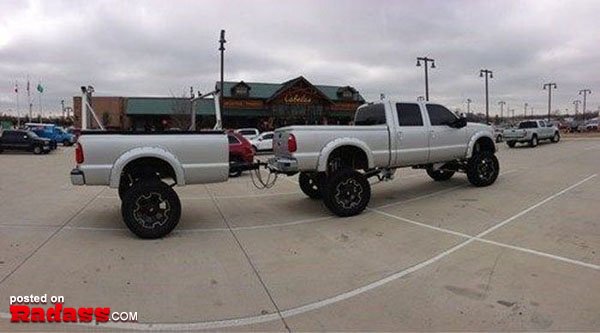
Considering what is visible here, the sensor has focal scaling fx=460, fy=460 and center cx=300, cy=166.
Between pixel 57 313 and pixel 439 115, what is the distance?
880 centimetres

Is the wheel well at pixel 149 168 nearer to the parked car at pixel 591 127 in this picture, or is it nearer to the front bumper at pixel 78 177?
the front bumper at pixel 78 177

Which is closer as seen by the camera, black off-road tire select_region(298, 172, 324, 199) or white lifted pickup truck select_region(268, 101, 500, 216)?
white lifted pickup truck select_region(268, 101, 500, 216)

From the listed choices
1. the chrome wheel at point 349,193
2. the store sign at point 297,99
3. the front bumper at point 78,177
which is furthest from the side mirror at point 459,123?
the store sign at point 297,99

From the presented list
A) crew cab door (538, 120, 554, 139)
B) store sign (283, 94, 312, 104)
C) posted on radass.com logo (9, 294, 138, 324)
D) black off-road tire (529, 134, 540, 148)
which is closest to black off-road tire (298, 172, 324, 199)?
posted on radass.com logo (9, 294, 138, 324)

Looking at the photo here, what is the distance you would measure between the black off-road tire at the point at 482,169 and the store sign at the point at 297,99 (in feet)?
144

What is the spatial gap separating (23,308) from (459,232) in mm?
5983

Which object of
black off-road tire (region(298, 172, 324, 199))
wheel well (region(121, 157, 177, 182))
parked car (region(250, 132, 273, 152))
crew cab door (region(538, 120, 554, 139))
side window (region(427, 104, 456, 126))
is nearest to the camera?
wheel well (region(121, 157, 177, 182))

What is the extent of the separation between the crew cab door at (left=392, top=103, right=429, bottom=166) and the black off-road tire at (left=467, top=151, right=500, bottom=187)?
2.09 metres

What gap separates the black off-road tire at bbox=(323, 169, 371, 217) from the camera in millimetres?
8523

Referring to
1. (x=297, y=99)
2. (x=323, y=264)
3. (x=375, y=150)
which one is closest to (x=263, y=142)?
(x=375, y=150)

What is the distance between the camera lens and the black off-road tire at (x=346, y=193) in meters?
8.52

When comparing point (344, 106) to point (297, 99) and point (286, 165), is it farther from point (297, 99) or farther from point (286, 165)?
point (286, 165)

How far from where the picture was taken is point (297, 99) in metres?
55.6

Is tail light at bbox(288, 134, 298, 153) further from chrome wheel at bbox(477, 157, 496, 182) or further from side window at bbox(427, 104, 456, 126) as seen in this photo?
chrome wheel at bbox(477, 157, 496, 182)
